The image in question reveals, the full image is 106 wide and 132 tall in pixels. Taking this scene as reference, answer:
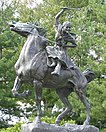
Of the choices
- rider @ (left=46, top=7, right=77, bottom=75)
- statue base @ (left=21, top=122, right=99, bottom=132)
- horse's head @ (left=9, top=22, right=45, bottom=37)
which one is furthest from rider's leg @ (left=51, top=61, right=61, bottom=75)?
statue base @ (left=21, top=122, right=99, bottom=132)

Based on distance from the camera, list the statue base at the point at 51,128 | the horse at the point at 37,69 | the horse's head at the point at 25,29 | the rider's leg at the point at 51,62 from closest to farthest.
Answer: the statue base at the point at 51,128
the horse at the point at 37,69
the rider's leg at the point at 51,62
the horse's head at the point at 25,29

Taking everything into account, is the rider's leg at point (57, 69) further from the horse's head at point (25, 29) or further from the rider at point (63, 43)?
the horse's head at point (25, 29)

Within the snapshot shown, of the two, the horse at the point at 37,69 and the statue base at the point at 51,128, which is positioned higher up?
the horse at the point at 37,69

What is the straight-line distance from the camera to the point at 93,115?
18328mm

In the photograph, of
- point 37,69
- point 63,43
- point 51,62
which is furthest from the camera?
point 63,43

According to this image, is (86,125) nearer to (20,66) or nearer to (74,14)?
(20,66)

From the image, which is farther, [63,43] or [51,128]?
[63,43]

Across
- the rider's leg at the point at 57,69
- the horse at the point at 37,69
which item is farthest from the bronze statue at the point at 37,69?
the rider's leg at the point at 57,69

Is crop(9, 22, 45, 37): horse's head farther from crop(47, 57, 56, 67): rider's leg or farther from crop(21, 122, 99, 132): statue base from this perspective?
crop(21, 122, 99, 132): statue base

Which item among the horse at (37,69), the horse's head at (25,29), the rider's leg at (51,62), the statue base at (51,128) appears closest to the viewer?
the statue base at (51,128)

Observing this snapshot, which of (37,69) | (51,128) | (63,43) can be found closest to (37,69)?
(37,69)

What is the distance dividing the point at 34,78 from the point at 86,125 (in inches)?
63.0

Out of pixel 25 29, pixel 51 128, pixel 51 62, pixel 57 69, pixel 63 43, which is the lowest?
pixel 51 128

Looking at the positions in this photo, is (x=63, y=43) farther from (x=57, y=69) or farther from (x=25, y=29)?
(x=25, y=29)
